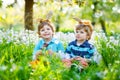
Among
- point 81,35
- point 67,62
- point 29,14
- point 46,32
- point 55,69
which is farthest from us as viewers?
point 29,14

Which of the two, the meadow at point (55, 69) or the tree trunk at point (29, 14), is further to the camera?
the tree trunk at point (29, 14)

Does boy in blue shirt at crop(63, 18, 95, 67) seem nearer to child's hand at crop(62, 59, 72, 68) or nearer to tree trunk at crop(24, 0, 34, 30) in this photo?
child's hand at crop(62, 59, 72, 68)

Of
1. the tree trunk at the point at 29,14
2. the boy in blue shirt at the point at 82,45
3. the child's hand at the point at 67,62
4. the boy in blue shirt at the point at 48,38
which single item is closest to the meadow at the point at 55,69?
the child's hand at the point at 67,62

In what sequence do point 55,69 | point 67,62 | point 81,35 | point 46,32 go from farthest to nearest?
point 46,32, point 81,35, point 67,62, point 55,69

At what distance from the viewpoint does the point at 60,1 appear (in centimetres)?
1367

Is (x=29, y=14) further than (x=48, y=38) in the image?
Yes

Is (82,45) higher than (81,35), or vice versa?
(81,35)

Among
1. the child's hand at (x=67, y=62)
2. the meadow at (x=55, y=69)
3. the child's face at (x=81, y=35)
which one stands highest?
the child's face at (x=81, y=35)

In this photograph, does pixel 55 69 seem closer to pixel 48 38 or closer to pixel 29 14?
pixel 48 38

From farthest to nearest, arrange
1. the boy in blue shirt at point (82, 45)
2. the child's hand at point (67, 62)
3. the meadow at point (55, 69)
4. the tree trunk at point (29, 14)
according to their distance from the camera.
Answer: the tree trunk at point (29, 14) → the boy in blue shirt at point (82, 45) → the child's hand at point (67, 62) → the meadow at point (55, 69)

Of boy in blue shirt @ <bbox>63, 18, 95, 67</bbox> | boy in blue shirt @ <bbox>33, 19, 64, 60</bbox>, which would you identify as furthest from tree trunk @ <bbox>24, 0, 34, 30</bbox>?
boy in blue shirt @ <bbox>63, 18, 95, 67</bbox>

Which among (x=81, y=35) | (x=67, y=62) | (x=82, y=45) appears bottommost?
(x=67, y=62)

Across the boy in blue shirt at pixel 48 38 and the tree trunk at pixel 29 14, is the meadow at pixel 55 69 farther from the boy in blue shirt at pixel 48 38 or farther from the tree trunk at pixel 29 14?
the tree trunk at pixel 29 14

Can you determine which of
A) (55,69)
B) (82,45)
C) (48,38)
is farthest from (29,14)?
(55,69)
